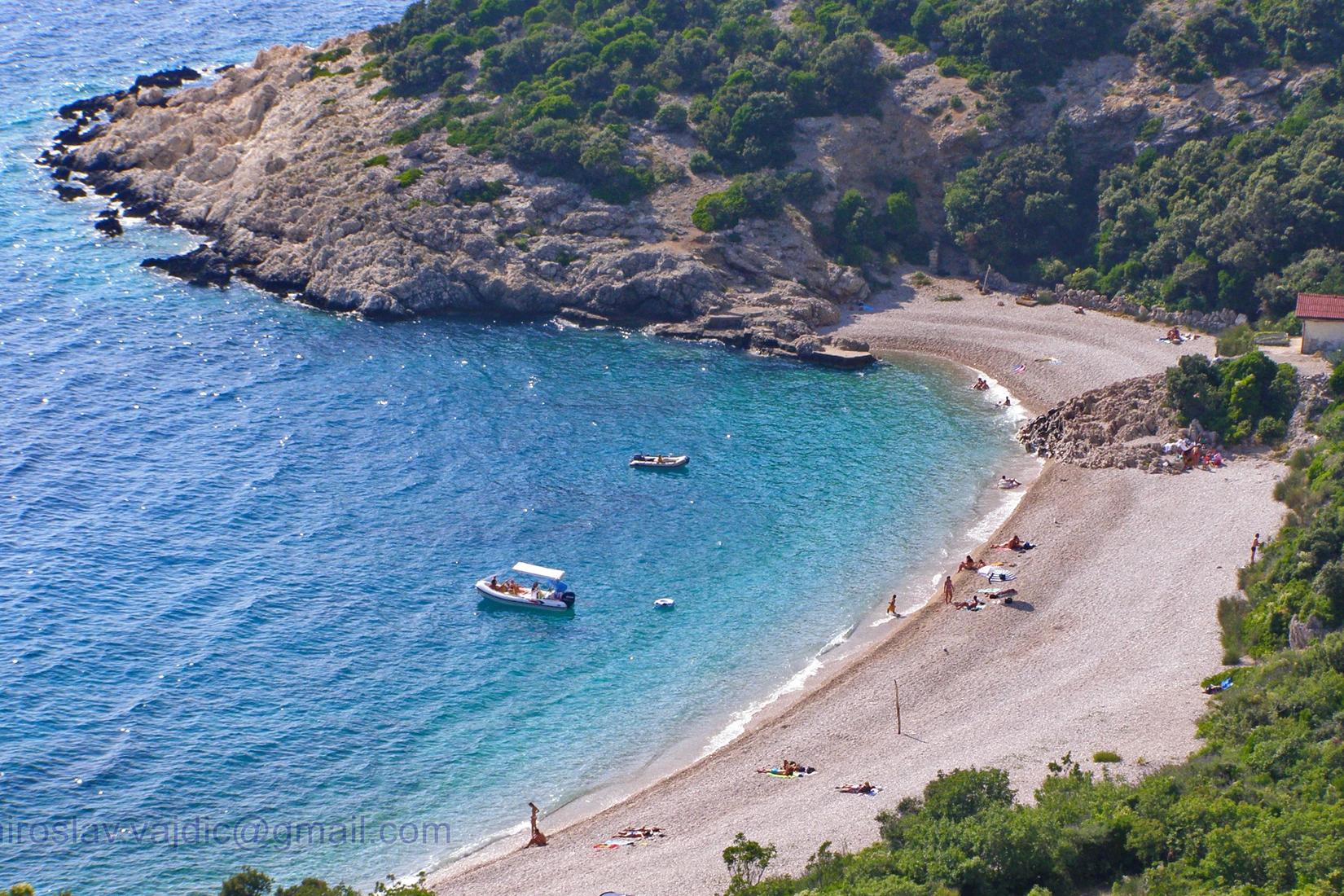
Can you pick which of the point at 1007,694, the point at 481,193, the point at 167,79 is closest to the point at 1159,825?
the point at 1007,694

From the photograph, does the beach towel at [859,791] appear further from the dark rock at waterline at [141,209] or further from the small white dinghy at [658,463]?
the dark rock at waterline at [141,209]

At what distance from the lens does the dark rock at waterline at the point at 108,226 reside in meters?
107

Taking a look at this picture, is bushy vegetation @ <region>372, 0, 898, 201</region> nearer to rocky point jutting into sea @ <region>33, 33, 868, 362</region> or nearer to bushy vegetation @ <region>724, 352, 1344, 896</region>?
rocky point jutting into sea @ <region>33, 33, 868, 362</region>

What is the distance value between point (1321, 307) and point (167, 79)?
10016 cm

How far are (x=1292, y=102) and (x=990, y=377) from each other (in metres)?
30.2

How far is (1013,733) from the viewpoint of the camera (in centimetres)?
5412

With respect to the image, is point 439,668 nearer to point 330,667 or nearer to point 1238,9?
point 330,667

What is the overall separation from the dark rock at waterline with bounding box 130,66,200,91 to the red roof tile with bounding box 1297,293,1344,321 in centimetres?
9723

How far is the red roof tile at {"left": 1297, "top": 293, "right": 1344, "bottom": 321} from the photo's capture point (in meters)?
76.8

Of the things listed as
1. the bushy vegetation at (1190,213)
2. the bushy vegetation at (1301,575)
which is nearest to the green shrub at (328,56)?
the bushy vegetation at (1190,213)

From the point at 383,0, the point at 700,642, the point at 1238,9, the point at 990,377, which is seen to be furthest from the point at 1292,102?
the point at 383,0

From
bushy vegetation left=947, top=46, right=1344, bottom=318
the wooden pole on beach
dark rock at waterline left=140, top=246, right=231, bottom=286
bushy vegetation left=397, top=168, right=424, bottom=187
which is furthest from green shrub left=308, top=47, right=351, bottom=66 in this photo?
the wooden pole on beach

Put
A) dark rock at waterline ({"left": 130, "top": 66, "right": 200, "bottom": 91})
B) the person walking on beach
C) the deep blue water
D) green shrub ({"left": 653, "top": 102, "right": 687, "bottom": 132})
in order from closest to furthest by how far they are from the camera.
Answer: the person walking on beach → the deep blue water → green shrub ({"left": 653, "top": 102, "right": 687, "bottom": 132}) → dark rock at waterline ({"left": 130, "top": 66, "right": 200, "bottom": 91})

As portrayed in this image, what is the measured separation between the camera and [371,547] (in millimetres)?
70625
